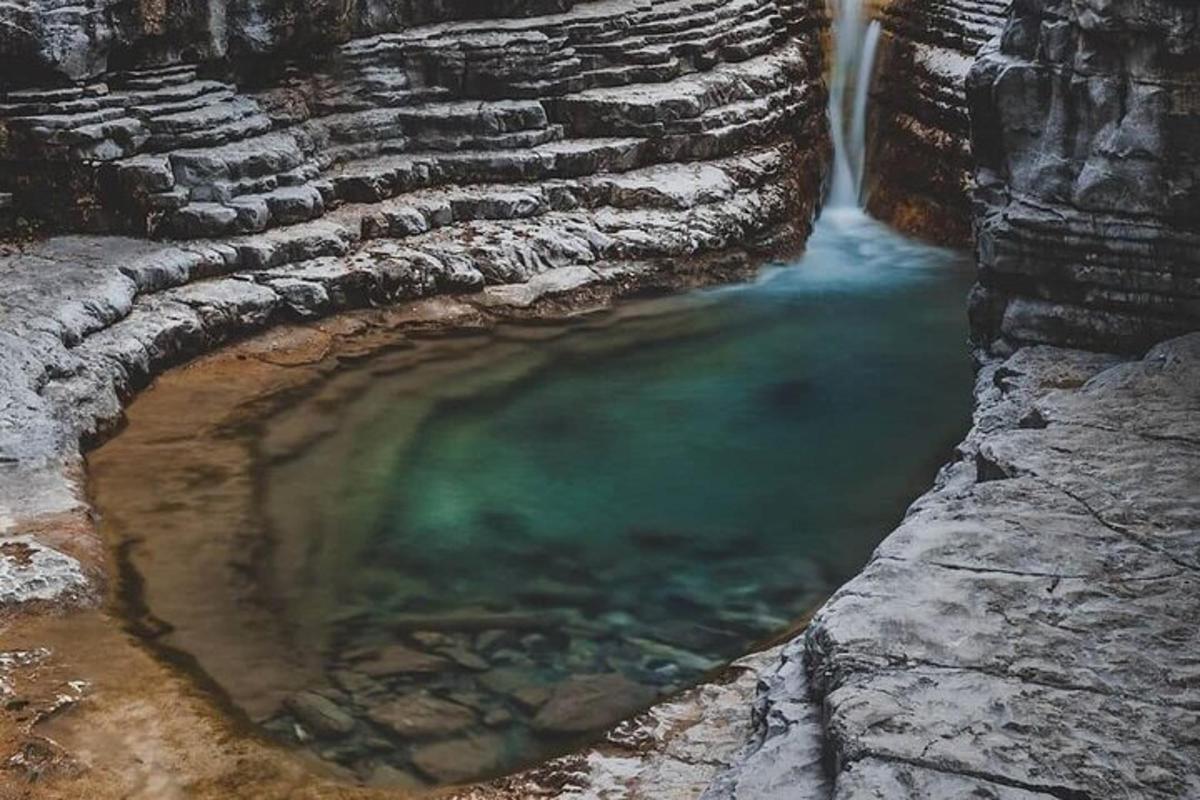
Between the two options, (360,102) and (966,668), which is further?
(360,102)

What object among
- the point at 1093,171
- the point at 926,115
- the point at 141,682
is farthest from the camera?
the point at 926,115

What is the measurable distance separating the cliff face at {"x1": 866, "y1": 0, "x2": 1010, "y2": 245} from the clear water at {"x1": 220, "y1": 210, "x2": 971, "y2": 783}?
1.66 metres

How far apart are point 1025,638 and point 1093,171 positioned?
3.98 metres

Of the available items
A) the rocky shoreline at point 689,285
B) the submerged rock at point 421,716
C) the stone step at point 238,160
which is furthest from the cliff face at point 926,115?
the submerged rock at point 421,716

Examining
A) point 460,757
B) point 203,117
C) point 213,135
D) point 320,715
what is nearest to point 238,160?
point 213,135

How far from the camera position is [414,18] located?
47.5 feet

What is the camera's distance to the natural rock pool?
7023 millimetres

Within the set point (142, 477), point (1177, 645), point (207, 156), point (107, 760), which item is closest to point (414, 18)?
point (207, 156)

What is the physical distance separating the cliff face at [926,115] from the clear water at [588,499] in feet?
5.46

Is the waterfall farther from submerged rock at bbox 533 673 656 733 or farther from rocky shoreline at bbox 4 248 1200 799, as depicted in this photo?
submerged rock at bbox 533 673 656 733

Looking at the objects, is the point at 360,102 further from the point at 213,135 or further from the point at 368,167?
the point at 213,135

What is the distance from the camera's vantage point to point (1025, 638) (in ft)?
16.7

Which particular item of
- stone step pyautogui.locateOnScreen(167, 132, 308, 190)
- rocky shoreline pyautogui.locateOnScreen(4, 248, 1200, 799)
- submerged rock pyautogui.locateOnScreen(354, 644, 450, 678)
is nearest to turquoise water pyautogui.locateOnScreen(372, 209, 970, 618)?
submerged rock pyautogui.locateOnScreen(354, 644, 450, 678)

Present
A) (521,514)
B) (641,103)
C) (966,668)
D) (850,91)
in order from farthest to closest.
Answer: (850,91) < (641,103) < (521,514) < (966,668)
